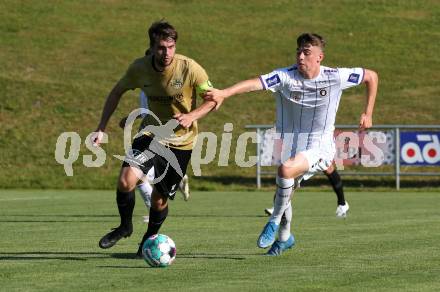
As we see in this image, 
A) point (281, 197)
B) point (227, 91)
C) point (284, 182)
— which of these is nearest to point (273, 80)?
point (227, 91)

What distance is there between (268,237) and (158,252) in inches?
51.9

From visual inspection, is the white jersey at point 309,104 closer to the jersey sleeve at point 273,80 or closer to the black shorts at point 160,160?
the jersey sleeve at point 273,80

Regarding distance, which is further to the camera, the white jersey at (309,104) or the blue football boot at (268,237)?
the white jersey at (309,104)

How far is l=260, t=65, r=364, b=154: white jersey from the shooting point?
35.2 feet

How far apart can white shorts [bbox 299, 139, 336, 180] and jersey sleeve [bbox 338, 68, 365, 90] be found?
59 centimetres

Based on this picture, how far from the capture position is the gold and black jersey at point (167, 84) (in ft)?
33.6

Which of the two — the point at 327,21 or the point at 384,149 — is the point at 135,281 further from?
the point at 327,21

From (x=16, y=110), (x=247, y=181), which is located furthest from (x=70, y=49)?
(x=247, y=181)

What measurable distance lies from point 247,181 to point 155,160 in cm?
2056

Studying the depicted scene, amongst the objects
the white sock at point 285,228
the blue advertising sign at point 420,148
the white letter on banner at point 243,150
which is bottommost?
the white letter on banner at point 243,150

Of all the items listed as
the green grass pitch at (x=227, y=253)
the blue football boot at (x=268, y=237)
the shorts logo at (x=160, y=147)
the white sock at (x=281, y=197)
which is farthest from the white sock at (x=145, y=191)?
the blue football boot at (x=268, y=237)

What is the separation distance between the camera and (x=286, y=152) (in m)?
11.1

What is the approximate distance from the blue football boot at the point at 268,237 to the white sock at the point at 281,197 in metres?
0.09

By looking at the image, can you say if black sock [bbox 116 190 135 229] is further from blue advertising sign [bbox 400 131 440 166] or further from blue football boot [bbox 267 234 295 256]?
blue advertising sign [bbox 400 131 440 166]
